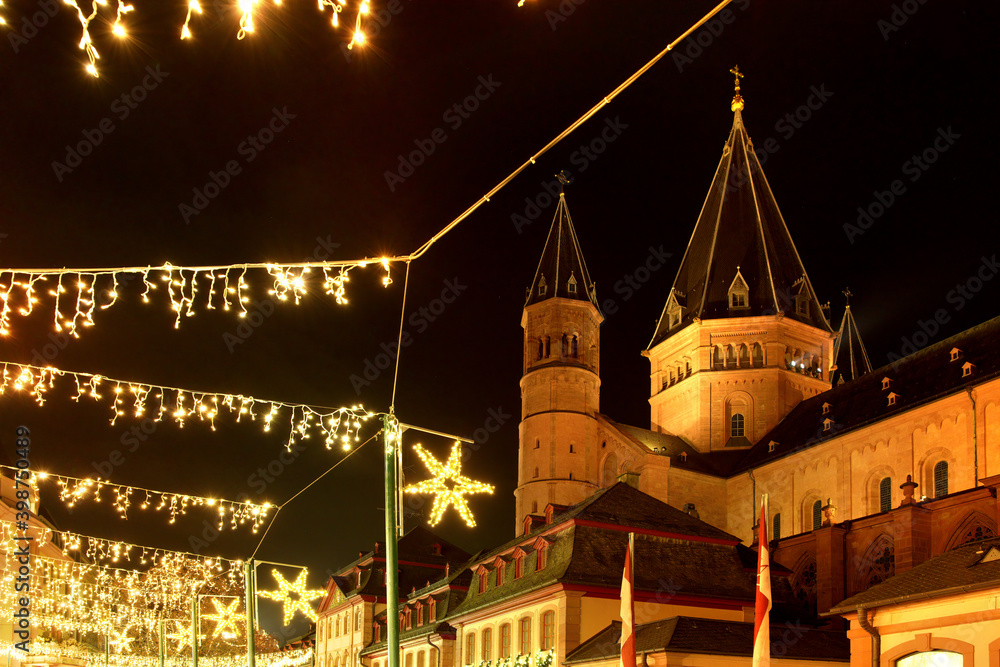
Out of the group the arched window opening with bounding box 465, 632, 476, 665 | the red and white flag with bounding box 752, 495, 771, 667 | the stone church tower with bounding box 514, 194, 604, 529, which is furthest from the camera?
the stone church tower with bounding box 514, 194, 604, 529

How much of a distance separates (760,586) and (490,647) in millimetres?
17328

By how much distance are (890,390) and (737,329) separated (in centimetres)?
1520

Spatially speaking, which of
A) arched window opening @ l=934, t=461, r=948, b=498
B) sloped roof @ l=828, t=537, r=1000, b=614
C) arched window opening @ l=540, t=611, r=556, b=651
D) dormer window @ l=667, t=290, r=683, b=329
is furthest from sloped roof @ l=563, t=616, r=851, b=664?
dormer window @ l=667, t=290, r=683, b=329

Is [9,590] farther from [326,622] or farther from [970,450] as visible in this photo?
[970,450]

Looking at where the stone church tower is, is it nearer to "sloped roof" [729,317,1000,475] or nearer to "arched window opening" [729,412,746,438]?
"arched window opening" [729,412,746,438]

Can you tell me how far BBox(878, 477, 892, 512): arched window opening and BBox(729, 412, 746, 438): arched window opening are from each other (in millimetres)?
14590

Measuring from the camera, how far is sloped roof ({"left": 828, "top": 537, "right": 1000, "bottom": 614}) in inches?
651

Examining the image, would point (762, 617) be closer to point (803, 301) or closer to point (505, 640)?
point (505, 640)

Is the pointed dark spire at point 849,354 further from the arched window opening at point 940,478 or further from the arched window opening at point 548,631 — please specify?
the arched window opening at point 548,631

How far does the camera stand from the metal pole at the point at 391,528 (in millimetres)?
15641

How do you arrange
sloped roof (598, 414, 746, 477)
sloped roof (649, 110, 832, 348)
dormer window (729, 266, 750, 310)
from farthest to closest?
sloped roof (649, 110, 832, 348) < dormer window (729, 266, 750, 310) < sloped roof (598, 414, 746, 477)

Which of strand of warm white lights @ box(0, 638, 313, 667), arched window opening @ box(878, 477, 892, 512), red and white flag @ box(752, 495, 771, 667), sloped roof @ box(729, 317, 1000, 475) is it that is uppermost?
sloped roof @ box(729, 317, 1000, 475)

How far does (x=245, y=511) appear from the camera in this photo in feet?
82.1

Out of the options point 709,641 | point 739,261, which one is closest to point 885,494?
point 739,261
